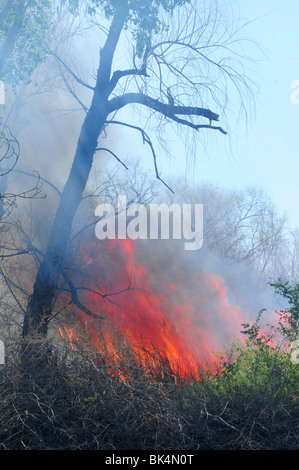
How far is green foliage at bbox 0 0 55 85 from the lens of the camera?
955 centimetres

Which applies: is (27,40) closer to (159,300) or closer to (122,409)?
(159,300)

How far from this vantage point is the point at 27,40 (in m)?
9.99

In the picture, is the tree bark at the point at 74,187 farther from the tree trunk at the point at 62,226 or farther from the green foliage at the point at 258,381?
the green foliage at the point at 258,381

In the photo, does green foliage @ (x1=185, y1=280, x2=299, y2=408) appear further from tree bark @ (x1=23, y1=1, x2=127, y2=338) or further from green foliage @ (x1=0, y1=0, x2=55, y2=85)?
green foliage @ (x1=0, y1=0, x2=55, y2=85)

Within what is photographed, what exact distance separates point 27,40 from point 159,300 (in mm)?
7348

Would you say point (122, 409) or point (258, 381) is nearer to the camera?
point (122, 409)

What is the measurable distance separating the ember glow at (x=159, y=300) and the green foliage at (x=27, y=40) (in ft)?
13.4

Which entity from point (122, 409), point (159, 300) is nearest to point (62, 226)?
point (122, 409)

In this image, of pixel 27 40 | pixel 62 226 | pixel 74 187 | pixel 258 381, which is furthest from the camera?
pixel 27 40

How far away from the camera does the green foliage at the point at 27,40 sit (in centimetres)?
955

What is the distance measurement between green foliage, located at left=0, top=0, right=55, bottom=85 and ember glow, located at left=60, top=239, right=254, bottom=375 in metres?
4.09

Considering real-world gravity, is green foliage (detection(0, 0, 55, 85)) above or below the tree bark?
above

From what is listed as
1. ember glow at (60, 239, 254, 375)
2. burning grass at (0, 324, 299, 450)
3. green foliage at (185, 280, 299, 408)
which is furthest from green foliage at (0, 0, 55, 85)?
green foliage at (185, 280, 299, 408)

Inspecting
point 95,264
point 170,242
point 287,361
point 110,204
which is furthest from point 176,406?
point 170,242
